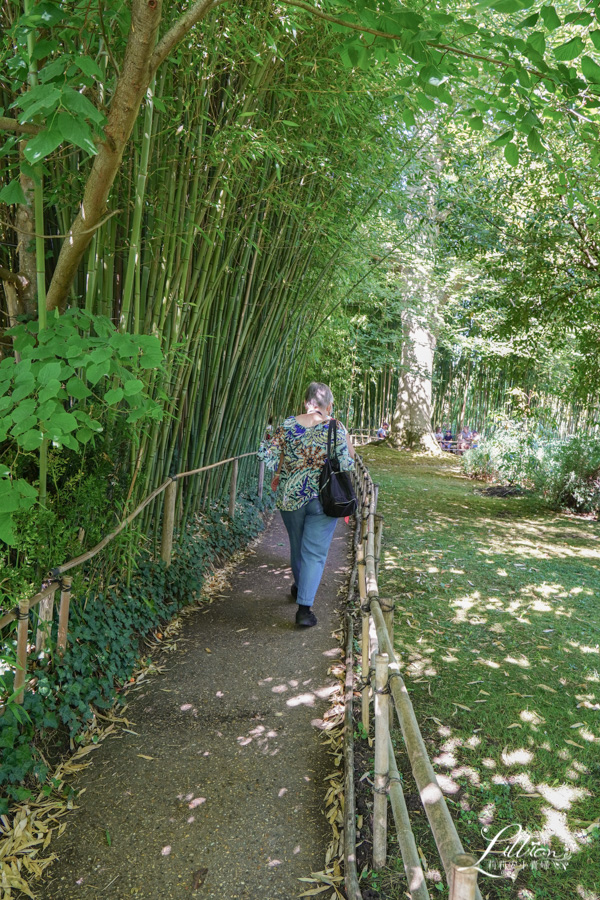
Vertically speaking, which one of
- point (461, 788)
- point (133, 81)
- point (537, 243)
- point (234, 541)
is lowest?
point (461, 788)

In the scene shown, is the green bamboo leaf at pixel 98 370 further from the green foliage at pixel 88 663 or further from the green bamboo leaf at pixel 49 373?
the green foliage at pixel 88 663

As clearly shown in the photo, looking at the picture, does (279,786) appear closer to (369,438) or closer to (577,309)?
(577,309)

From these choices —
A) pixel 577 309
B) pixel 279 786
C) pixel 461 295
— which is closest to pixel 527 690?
pixel 279 786

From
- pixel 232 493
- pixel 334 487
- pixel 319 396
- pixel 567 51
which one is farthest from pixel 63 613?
pixel 232 493

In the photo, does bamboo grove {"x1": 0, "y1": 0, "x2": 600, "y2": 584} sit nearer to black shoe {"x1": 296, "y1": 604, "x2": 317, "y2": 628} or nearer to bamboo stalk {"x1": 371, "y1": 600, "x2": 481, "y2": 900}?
black shoe {"x1": 296, "y1": 604, "x2": 317, "y2": 628}

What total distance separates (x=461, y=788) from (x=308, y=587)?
133 cm

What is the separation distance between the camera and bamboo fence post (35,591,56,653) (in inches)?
79.9

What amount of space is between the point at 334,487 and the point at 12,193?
1.97m

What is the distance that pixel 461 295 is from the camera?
10.8 meters

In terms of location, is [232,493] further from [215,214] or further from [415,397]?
[415,397]

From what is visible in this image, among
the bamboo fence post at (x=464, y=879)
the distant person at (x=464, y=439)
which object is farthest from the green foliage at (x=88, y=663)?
the distant person at (x=464, y=439)

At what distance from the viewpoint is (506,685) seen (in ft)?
9.29

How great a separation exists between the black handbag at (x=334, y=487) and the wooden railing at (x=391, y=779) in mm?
432

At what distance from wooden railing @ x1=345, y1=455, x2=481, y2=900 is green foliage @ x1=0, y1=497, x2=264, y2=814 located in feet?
3.10
